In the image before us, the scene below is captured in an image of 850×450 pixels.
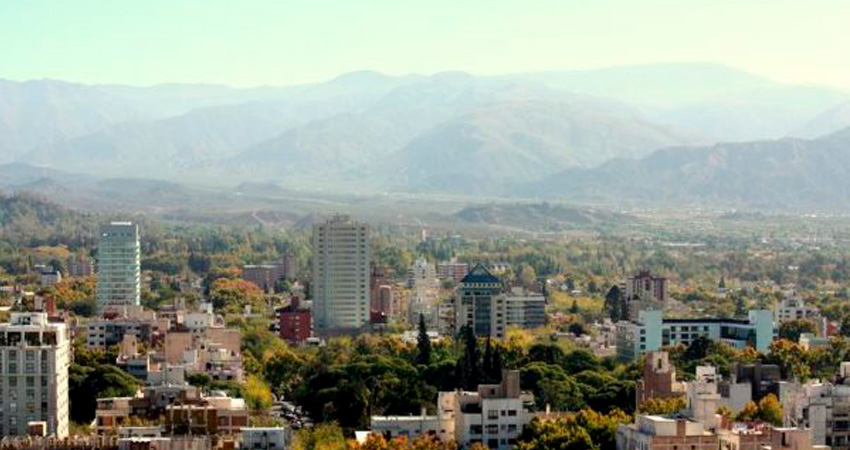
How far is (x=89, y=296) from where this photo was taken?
97125 mm

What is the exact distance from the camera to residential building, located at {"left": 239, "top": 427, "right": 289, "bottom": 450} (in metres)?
38.2

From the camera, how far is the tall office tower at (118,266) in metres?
96.1

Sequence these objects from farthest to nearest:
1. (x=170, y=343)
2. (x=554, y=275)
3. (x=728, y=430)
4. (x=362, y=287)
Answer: (x=554, y=275), (x=362, y=287), (x=170, y=343), (x=728, y=430)

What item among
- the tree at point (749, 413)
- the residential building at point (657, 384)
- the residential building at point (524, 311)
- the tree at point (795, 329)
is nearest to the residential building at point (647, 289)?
the residential building at point (524, 311)

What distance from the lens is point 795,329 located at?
76500 mm

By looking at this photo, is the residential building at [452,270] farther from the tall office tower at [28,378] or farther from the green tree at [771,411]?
the tall office tower at [28,378]

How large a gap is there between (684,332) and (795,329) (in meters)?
4.34

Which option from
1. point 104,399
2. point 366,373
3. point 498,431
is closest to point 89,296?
point 366,373

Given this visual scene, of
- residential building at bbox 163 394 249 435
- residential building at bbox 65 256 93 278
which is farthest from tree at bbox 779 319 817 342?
residential building at bbox 65 256 93 278

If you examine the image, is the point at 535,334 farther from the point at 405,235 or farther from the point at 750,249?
the point at 405,235

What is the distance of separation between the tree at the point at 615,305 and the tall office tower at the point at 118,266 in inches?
817

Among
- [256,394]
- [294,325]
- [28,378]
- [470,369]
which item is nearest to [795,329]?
[294,325]

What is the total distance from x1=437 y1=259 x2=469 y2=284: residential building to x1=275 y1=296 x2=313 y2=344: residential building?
122 feet

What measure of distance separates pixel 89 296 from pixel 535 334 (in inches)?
935
